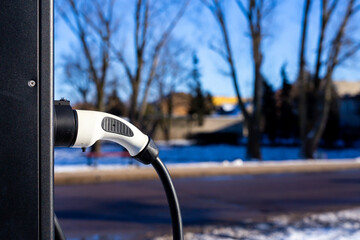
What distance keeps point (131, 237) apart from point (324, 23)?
1703 cm

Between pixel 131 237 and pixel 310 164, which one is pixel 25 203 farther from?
pixel 310 164

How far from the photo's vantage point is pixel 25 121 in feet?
2.68

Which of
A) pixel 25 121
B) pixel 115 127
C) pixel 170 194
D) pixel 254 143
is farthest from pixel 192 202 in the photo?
pixel 254 143

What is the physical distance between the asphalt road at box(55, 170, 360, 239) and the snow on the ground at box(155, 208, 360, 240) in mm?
504

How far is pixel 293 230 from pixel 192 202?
10.8 feet

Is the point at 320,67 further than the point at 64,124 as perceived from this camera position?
Yes

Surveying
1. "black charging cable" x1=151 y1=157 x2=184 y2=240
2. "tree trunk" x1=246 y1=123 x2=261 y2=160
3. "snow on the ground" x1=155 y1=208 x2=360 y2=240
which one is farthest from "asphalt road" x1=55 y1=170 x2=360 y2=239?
"tree trunk" x1=246 y1=123 x2=261 y2=160

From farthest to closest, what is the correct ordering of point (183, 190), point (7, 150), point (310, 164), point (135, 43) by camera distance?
point (135, 43), point (310, 164), point (183, 190), point (7, 150)

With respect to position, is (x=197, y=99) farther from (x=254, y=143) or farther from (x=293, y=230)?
(x=293, y=230)

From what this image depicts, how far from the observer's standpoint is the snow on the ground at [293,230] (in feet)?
19.6

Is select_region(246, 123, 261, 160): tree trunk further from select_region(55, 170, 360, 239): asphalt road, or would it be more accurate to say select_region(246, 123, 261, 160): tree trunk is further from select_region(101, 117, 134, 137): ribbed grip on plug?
select_region(101, 117, 134, 137): ribbed grip on plug

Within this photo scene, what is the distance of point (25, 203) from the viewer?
819 millimetres

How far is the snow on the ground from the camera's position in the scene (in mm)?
5965

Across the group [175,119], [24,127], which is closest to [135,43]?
[175,119]
